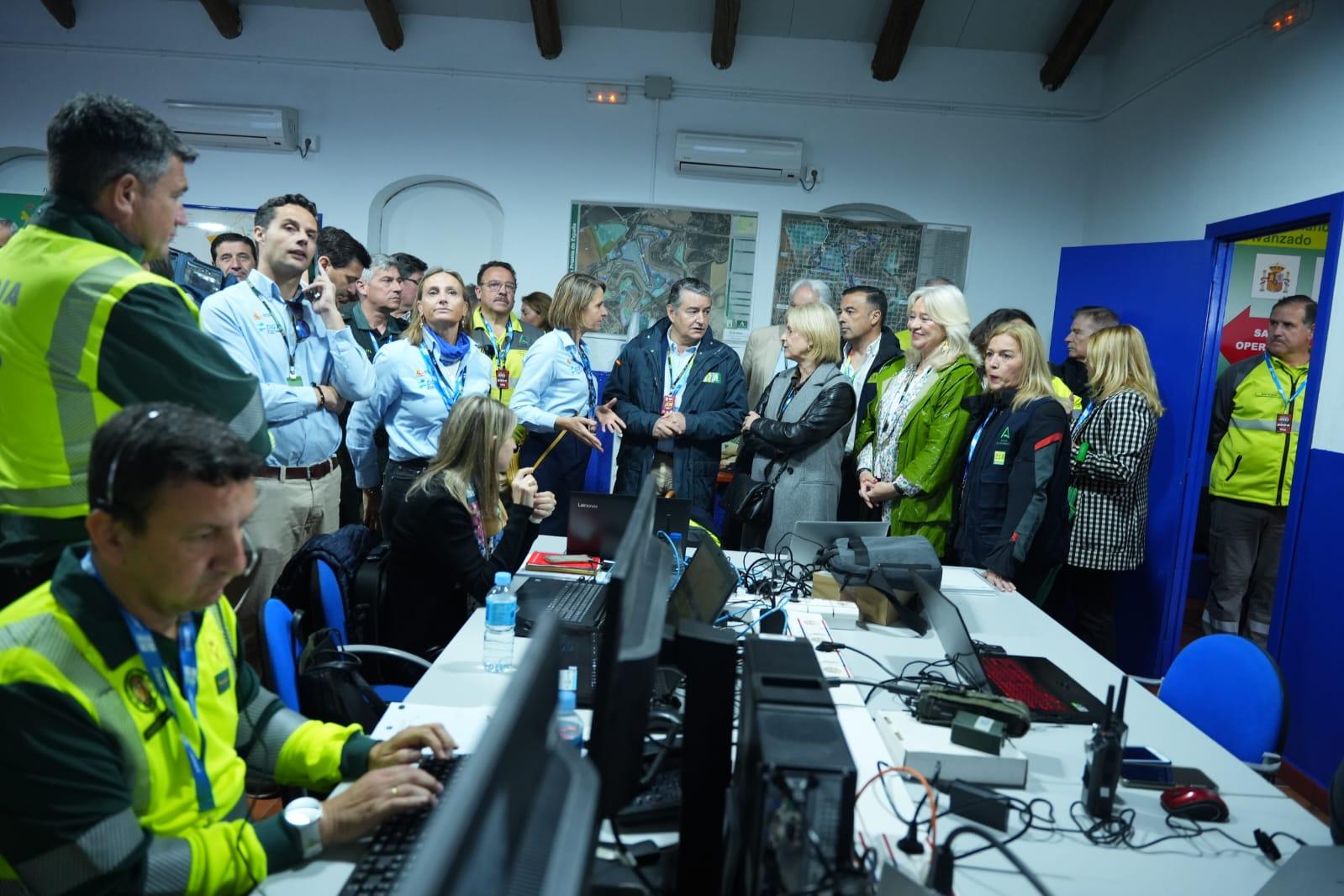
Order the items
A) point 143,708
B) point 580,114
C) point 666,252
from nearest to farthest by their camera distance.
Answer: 1. point 143,708
2. point 580,114
3. point 666,252

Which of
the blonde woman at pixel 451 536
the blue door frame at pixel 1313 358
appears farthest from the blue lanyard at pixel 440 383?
the blue door frame at pixel 1313 358

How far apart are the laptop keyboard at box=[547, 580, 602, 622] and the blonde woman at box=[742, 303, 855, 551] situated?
1.25 meters

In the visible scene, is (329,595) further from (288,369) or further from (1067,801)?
(1067,801)

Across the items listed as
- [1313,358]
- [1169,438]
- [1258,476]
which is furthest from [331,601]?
[1258,476]

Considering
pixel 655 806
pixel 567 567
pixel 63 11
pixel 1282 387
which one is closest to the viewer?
pixel 655 806

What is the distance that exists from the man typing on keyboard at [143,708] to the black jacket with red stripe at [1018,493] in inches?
91.6

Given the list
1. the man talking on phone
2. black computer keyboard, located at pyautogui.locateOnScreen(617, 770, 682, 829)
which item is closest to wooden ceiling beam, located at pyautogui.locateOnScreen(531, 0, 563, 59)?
the man talking on phone

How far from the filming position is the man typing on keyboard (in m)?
1.03

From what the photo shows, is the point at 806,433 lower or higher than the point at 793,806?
higher

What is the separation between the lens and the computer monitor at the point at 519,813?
45 cm

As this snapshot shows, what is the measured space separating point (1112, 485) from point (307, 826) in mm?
3434

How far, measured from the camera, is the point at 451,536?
2.40 meters

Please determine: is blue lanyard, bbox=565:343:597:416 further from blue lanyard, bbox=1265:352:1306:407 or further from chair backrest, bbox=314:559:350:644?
blue lanyard, bbox=1265:352:1306:407

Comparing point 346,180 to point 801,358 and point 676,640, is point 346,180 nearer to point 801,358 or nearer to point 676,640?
point 801,358
